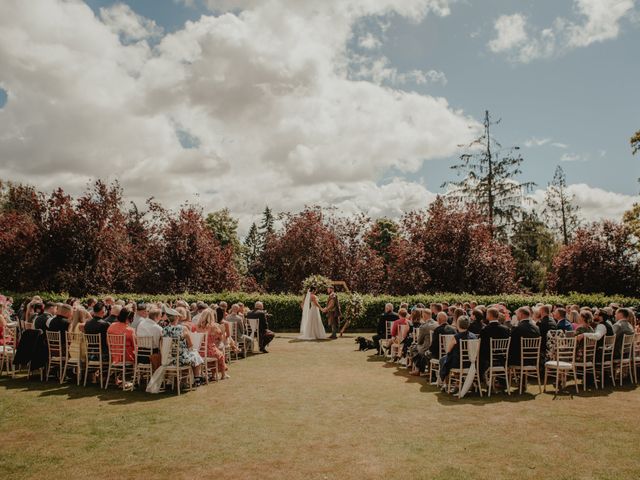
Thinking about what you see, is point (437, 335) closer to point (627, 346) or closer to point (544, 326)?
point (544, 326)

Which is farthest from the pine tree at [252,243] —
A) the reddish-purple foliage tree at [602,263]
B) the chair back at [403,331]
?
the chair back at [403,331]

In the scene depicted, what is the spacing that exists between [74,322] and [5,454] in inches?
194

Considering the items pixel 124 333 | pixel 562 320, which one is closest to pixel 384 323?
pixel 562 320

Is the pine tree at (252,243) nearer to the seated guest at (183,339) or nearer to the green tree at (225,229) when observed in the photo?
the green tree at (225,229)

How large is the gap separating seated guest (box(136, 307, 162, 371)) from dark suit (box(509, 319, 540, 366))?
769 centimetres

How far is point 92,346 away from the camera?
1055cm

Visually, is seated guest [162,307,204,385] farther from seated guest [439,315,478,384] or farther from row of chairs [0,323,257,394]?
seated guest [439,315,478,384]

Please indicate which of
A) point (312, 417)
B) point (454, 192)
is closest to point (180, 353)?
point (312, 417)

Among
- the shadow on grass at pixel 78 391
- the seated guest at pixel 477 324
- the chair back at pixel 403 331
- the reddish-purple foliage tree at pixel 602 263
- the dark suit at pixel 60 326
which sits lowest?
the shadow on grass at pixel 78 391

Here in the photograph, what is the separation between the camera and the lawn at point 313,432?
19.0ft

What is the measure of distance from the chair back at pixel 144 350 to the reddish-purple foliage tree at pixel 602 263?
2806 centimetres

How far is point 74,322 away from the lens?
10875 mm

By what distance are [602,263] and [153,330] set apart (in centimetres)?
2901

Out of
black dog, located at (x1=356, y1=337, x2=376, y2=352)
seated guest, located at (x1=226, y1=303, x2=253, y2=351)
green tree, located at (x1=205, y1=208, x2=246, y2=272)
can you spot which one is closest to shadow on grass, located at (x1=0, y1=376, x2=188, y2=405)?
seated guest, located at (x1=226, y1=303, x2=253, y2=351)
